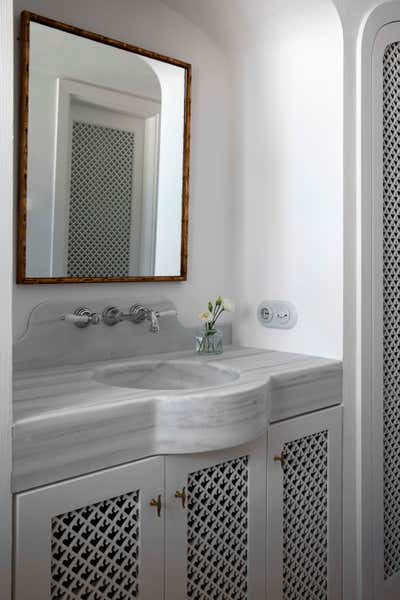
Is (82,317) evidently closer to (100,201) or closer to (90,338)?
(90,338)

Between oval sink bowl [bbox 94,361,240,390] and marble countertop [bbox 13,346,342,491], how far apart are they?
0.17 feet

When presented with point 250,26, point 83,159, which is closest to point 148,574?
point 83,159

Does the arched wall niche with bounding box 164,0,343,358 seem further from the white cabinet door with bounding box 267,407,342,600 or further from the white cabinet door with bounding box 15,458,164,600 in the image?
the white cabinet door with bounding box 15,458,164,600

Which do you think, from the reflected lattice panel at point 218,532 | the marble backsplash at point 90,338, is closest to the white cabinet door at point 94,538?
the reflected lattice panel at point 218,532

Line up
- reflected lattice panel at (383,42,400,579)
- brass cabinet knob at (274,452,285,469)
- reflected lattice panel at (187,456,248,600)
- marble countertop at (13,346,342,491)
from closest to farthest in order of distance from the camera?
marble countertop at (13,346,342,491) < reflected lattice panel at (187,456,248,600) < brass cabinet knob at (274,452,285,469) < reflected lattice panel at (383,42,400,579)

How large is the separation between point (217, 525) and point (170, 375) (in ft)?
1.70

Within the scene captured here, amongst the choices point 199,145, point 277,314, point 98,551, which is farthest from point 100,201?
point 98,551

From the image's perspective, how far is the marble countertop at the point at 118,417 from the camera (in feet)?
4.06

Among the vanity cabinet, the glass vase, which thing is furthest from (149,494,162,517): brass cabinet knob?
the glass vase

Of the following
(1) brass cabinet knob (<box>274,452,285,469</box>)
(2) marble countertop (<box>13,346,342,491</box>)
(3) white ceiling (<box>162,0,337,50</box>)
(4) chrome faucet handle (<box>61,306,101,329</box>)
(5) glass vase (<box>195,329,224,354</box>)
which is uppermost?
(3) white ceiling (<box>162,0,337,50</box>)

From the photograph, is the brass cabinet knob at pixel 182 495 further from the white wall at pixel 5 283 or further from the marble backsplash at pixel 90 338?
the marble backsplash at pixel 90 338

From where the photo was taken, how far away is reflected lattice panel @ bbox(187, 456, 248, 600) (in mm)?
1543

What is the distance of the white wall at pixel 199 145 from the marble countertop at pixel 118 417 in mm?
448

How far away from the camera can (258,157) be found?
7.30 feet
